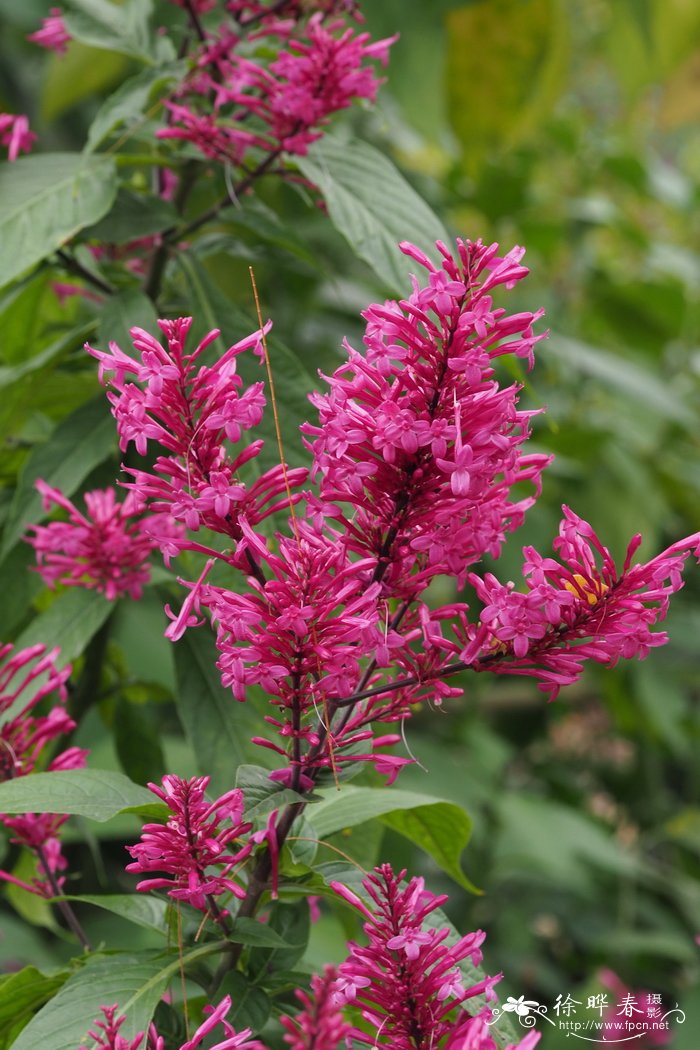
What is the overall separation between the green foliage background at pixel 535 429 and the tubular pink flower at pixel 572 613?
359 millimetres

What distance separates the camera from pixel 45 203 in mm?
1048

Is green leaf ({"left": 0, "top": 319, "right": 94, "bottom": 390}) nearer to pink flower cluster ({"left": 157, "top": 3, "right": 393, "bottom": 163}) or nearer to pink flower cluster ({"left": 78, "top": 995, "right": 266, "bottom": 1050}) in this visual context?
pink flower cluster ({"left": 157, "top": 3, "right": 393, "bottom": 163})

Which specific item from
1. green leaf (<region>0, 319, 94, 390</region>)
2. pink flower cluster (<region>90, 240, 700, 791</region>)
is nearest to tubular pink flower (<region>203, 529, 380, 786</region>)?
pink flower cluster (<region>90, 240, 700, 791</region>)

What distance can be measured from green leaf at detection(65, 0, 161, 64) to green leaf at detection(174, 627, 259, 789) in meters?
0.56

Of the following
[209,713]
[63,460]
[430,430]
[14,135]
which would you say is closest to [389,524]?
[430,430]

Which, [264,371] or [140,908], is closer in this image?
[140,908]

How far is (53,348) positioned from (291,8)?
379mm

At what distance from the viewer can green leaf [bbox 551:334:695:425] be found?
7.34 feet

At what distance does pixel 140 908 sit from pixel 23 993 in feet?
0.29

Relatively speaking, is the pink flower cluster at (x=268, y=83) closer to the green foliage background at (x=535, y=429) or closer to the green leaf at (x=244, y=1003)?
the green foliage background at (x=535, y=429)

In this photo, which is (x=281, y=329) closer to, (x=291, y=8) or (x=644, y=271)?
(x=291, y=8)

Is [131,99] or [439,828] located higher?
[131,99]

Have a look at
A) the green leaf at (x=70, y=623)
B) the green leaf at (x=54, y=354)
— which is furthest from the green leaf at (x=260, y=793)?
the green leaf at (x=54, y=354)

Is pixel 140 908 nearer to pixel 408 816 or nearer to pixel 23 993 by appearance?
pixel 23 993
